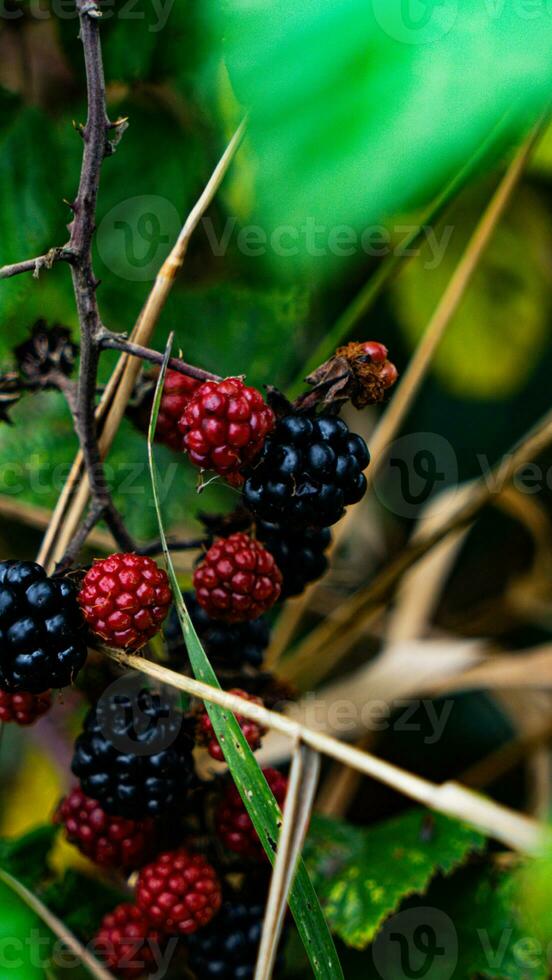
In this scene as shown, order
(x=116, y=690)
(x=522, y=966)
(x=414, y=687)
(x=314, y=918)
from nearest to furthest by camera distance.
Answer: (x=314, y=918) < (x=116, y=690) < (x=522, y=966) < (x=414, y=687)

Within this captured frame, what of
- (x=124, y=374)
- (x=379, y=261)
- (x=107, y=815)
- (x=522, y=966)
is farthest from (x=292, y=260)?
(x=522, y=966)

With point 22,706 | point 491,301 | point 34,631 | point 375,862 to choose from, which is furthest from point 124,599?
point 491,301

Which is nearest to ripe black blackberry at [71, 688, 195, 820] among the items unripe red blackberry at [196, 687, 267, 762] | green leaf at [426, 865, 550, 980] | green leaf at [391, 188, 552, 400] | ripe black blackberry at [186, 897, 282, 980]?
unripe red blackberry at [196, 687, 267, 762]

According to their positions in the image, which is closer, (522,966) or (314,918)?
(314,918)

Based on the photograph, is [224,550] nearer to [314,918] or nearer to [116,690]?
[116,690]

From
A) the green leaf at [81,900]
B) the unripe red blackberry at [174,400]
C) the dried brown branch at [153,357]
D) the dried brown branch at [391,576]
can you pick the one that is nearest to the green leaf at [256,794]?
the dried brown branch at [153,357]

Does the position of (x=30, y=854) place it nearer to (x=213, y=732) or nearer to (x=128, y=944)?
(x=128, y=944)
